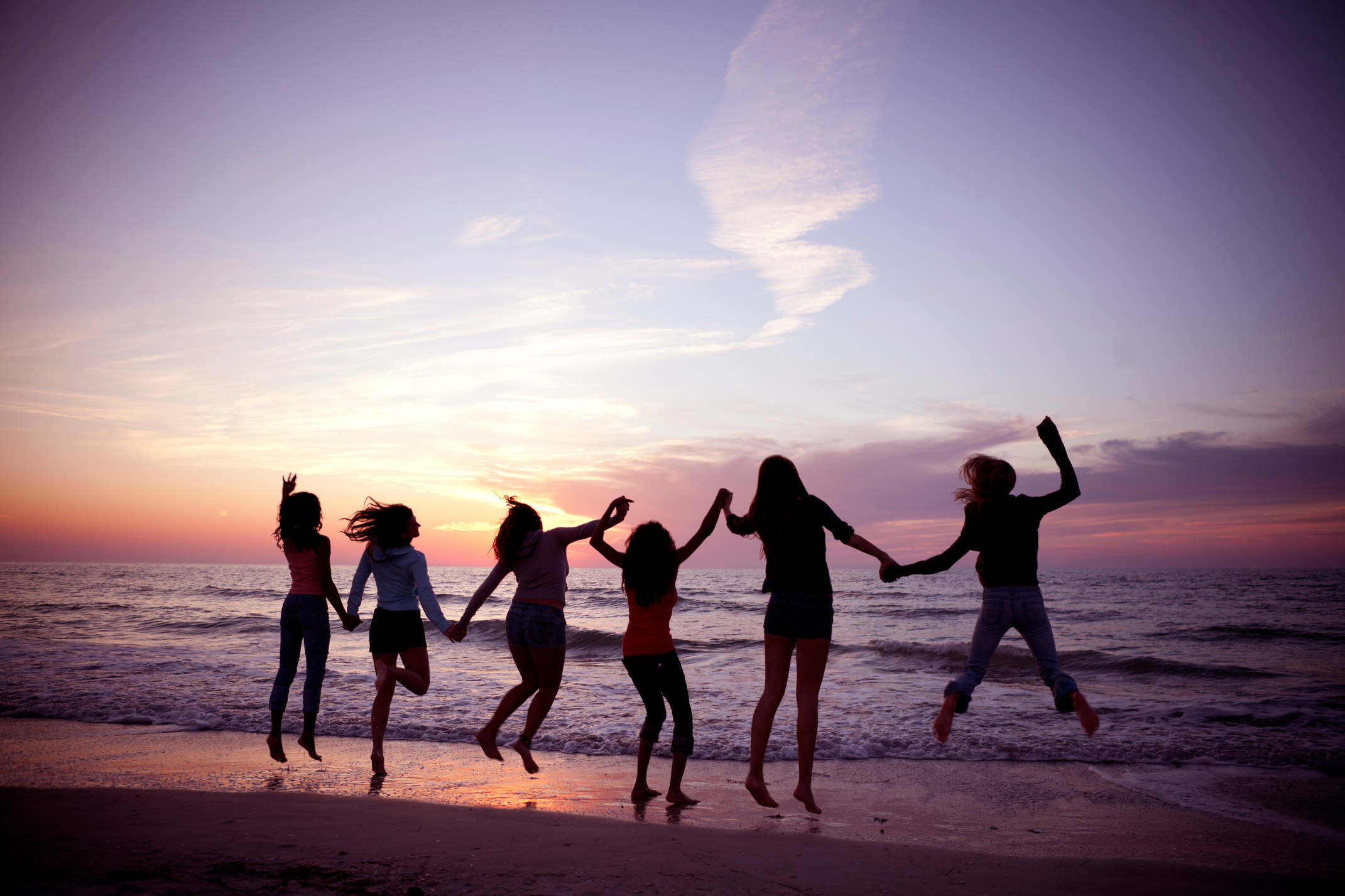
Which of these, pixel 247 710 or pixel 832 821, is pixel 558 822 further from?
pixel 247 710

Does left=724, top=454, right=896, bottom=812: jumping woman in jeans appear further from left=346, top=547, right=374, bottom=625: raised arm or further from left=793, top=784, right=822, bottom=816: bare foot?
left=346, top=547, right=374, bottom=625: raised arm

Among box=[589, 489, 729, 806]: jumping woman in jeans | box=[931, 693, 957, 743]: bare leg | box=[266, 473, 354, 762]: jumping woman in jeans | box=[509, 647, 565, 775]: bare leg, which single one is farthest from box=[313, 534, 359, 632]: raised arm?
box=[931, 693, 957, 743]: bare leg

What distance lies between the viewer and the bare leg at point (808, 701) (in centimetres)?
500

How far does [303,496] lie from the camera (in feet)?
21.6

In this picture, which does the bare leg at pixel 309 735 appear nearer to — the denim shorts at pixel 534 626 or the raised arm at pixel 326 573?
the raised arm at pixel 326 573

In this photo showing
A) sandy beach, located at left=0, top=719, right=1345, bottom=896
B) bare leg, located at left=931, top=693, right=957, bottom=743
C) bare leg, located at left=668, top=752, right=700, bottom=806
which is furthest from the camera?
bare leg, located at left=668, top=752, right=700, bottom=806

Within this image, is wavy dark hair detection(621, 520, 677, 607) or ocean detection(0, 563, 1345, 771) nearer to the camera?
wavy dark hair detection(621, 520, 677, 607)

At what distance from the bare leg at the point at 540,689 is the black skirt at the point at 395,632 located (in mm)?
1068

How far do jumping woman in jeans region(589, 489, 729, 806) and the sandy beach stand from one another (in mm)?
502

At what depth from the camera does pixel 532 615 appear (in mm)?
5949

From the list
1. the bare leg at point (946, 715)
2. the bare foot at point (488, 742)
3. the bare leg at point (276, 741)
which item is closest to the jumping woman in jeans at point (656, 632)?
the bare foot at point (488, 742)

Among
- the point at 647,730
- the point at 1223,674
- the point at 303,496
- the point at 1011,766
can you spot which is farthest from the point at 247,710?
the point at 1223,674

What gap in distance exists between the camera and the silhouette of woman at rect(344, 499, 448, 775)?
6.20 m

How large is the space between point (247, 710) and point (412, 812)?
20.0 feet
